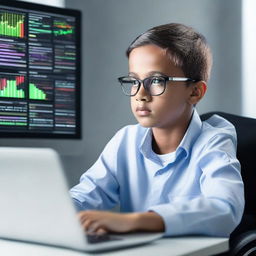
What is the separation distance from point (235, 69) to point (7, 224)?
2064mm

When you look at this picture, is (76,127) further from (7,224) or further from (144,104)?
(7,224)

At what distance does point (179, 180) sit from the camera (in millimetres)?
1295

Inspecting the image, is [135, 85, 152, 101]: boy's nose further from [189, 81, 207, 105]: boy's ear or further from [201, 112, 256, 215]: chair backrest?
[201, 112, 256, 215]: chair backrest

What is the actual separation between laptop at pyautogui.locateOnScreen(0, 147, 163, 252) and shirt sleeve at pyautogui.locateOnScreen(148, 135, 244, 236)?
0.07 metres

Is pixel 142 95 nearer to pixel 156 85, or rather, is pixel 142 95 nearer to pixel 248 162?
pixel 156 85

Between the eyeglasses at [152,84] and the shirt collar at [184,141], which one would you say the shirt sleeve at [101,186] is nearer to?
the shirt collar at [184,141]

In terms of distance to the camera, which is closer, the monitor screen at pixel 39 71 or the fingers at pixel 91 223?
the fingers at pixel 91 223

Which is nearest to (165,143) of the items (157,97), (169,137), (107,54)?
(169,137)

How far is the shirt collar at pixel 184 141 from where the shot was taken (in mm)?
1288

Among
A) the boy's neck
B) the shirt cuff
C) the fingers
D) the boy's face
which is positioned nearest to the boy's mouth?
the boy's face

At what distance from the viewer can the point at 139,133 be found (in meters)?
1.44

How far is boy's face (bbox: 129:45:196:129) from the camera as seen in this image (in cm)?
Result: 126

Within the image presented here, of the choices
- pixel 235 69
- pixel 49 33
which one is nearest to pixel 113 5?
pixel 49 33

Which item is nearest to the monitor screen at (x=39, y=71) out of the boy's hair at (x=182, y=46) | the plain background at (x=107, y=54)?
the plain background at (x=107, y=54)
